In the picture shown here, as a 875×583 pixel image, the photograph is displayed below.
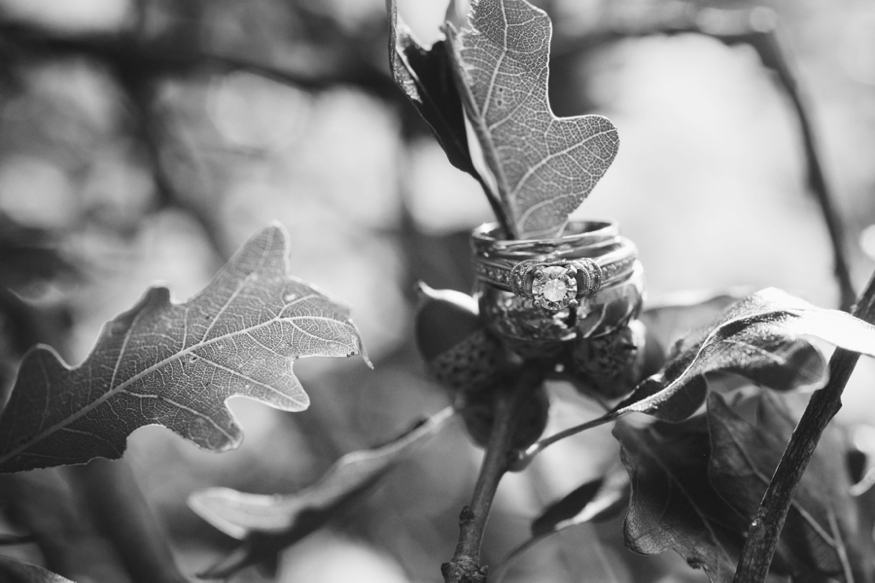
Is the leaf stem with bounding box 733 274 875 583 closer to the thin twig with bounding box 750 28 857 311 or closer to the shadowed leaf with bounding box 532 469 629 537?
the shadowed leaf with bounding box 532 469 629 537

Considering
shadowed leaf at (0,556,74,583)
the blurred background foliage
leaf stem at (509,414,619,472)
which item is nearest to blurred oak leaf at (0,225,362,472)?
shadowed leaf at (0,556,74,583)

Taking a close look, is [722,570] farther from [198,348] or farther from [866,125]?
[866,125]

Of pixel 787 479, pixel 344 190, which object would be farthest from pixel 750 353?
pixel 344 190

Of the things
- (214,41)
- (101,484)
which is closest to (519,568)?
(101,484)

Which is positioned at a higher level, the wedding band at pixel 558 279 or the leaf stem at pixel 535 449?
the wedding band at pixel 558 279

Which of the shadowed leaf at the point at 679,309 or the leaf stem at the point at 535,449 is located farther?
the shadowed leaf at the point at 679,309

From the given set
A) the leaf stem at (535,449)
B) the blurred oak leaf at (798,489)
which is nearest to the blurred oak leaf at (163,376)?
the leaf stem at (535,449)

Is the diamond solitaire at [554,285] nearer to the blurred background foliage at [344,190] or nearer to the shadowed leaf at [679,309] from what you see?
the shadowed leaf at [679,309]
